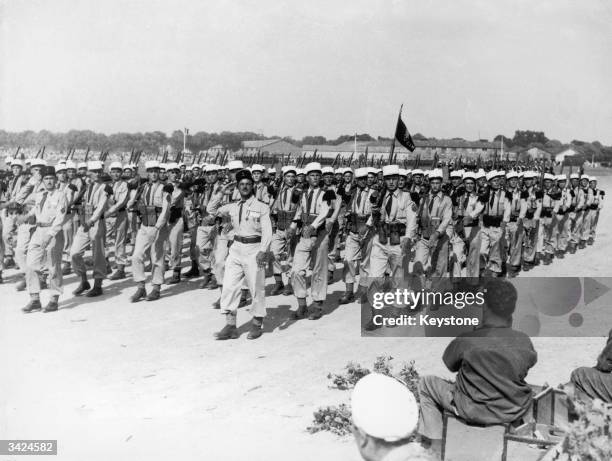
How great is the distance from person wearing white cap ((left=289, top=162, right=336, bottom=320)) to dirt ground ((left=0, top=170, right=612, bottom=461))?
1.12ft

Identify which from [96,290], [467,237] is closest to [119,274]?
[96,290]

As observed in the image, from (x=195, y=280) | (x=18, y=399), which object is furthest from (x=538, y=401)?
(x=195, y=280)

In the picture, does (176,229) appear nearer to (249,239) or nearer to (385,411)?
(249,239)

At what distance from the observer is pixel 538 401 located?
4301 millimetres

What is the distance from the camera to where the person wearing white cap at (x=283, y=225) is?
34.8 ft

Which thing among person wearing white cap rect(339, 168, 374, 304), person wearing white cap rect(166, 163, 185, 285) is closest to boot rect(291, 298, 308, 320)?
person wearing white cap rect(339, 168, 374, 304)

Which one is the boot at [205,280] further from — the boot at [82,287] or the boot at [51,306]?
the boot at [51,306]

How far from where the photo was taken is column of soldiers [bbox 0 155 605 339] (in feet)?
29.6

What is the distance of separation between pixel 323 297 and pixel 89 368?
3.58 m

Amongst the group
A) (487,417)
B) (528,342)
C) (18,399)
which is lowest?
A: (18,399)

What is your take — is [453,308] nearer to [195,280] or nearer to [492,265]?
[492,265]

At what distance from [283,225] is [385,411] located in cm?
843

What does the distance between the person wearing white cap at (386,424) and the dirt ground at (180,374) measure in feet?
8.47

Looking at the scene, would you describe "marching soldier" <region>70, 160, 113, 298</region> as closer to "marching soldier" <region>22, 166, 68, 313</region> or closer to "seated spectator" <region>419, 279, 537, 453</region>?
"marching soldier" <region>22, 166, 68, 313</region>
